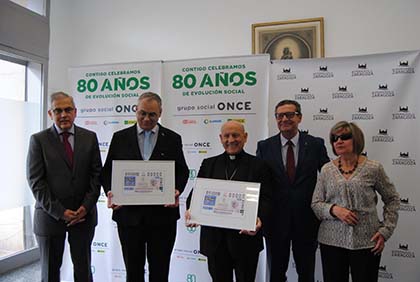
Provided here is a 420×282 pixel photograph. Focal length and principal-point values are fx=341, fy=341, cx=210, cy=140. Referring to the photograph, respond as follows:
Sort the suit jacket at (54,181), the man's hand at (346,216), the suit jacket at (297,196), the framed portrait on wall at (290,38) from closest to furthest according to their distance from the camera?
the man's hand at (346,216) → the suit jacket at (54,181) → the suit jacket at (297,196) → the framed portrait on wall at (290,38)

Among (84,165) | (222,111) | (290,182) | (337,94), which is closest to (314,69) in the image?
(337,94)

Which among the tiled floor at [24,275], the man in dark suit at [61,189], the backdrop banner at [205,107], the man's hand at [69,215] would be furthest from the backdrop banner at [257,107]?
the man's hand at [69,215]

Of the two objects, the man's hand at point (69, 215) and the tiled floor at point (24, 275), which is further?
the tiled floor at point (24, 275)

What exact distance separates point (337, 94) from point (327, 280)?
163 centimetres

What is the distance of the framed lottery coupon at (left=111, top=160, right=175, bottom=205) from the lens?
2248 mm

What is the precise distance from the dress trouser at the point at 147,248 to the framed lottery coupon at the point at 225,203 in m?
0.30

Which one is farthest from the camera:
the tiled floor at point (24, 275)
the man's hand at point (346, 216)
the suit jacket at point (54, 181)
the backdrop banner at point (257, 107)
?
the tiled floor at point (24, 275)

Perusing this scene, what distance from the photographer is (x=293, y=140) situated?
2.44 metres

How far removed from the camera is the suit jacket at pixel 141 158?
2.24 meters

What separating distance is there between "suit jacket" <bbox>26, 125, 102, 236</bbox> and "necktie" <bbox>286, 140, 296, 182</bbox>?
1.36 metres

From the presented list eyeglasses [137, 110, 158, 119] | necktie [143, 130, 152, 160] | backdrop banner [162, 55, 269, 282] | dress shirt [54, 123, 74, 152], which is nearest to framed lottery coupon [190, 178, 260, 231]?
necktie [143, 130, 152, 160]

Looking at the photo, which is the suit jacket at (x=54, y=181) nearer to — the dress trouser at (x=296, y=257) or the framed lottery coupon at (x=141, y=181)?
the framed lottery coupon at (x=141, y=181)

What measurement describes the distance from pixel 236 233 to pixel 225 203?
19cm

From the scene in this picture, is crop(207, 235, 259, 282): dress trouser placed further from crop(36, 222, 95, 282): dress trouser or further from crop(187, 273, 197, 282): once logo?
crop(187, 273, 197, 282): once logo
